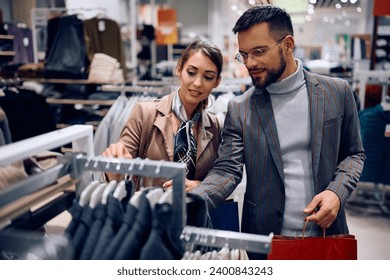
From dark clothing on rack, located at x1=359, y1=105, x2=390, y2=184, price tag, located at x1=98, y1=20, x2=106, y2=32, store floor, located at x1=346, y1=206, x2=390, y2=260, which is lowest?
store floor, located at x1=346, y1=206, x2=390, y2=260

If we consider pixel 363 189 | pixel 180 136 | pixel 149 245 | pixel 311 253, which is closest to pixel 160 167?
pixel 149 245

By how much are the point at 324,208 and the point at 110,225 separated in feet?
2.41

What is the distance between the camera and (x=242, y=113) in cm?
152

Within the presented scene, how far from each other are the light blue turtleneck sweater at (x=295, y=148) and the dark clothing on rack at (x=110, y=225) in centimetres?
75

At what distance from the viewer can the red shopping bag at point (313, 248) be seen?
1156mm

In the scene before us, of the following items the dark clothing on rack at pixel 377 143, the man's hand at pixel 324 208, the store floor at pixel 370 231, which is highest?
the man's hand at pixel 324 208

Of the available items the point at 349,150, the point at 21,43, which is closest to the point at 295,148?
the point at 349,150

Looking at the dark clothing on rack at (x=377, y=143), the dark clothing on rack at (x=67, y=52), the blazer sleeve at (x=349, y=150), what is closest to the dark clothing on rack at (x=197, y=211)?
the blazer sleeve at (x=349, y=150)

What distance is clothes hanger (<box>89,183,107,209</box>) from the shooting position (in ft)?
3.17

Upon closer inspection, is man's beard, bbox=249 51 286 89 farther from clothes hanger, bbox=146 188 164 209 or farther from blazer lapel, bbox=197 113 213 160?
clothes hanger, bbox=146 188 164 209

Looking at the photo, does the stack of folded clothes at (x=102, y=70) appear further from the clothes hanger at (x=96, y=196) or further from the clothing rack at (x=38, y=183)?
the clothes hanger at (x=96, y=196)

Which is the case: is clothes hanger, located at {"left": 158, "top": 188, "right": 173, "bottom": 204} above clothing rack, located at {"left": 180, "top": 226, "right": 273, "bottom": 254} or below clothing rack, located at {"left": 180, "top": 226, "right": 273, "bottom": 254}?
above

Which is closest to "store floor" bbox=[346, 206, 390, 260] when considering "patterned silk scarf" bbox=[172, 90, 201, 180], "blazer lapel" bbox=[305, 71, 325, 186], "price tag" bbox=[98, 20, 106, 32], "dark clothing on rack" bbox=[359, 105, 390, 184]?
"dark clothing on rack" bbox=[359, 105, 390, 184]

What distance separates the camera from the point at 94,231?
95 centimetres
